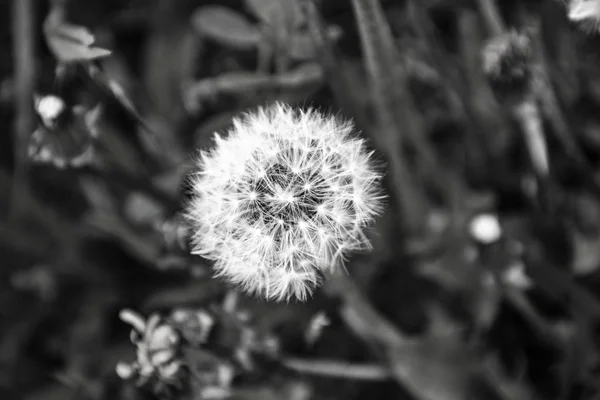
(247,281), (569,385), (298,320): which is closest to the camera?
(247,281)

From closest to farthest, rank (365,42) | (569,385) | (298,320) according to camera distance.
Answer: (365,42) < (569,385) < (298,320)

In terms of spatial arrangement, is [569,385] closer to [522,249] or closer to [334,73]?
[522,249]

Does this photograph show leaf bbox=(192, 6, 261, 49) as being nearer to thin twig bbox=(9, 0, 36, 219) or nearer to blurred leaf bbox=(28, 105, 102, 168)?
blurred leaf bbox=(28, 105, 102, 168)

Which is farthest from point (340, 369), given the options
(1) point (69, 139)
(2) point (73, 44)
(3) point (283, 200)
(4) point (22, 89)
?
(4) point (22, 89)

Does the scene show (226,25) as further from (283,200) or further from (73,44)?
(283,200)

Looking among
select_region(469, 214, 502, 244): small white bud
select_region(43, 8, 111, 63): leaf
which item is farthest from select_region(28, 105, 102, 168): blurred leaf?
select_region(469, 214, 502, 244): small white bud

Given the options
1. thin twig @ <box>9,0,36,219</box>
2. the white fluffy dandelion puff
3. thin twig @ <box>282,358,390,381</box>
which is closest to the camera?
the white fluffy dandelion puff

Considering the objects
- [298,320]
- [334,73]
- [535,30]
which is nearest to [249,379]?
[298,320]
